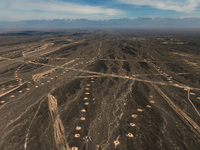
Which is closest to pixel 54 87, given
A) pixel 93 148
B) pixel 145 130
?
pixel 93 148

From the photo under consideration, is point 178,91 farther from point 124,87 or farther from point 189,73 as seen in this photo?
point 189,73

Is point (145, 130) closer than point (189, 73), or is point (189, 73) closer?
point (145, 130)

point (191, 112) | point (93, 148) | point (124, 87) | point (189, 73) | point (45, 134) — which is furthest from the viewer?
point (189, 73)

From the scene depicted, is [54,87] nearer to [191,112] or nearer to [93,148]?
[93,148]

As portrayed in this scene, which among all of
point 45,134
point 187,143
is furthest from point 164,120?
point 45,134

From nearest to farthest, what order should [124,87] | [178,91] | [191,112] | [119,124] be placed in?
[119,124] → [191,112] → [178,91] → [124,87]

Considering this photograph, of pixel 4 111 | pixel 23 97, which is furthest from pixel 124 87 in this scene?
pixel 4 111

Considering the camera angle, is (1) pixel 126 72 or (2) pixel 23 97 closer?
(2) pixel 23 97

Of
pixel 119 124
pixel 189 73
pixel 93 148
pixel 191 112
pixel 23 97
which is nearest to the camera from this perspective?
pixel 93 148

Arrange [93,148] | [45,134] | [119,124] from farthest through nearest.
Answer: [119,124]
[45,134]
[93,148]
